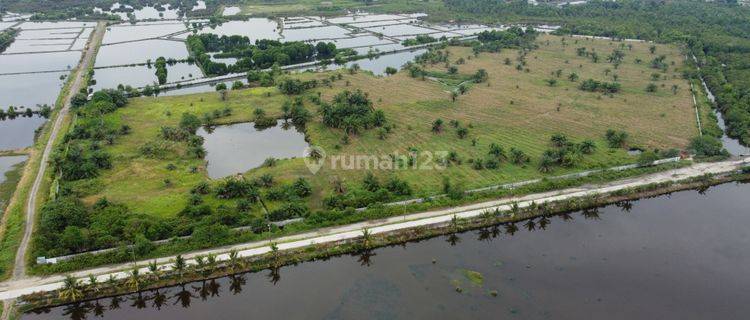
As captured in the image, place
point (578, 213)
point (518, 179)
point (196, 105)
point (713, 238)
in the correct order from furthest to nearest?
point (196, 105) < point (518, 179) < point (578, 213) < point (713, 238)

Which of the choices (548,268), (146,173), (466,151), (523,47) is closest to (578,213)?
(548,268)

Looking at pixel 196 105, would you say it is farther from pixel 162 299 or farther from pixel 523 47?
pixel 523 47

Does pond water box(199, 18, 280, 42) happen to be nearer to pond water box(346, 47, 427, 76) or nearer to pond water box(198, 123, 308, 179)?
pond water box(346, 47, 427, 76)

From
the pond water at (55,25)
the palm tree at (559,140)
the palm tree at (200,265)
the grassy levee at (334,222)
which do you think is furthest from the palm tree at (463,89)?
the pond water at (55,25)

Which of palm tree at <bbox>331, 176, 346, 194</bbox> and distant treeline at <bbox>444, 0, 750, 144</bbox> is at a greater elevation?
distant treeline at <bbox>444, 0, 750, 144</bbox>

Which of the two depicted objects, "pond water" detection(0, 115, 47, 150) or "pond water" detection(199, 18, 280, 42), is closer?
"pond water" detection(0, 115, 47, 150)

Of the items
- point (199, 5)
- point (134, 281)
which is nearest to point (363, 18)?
point (199, 5)

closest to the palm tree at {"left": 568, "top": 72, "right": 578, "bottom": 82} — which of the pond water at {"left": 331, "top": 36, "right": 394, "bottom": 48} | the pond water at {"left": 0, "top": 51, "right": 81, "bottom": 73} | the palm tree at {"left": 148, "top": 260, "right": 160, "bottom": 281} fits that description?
the pond water at {"left": 331, "top": 36, "right": 394, "bottom": 48}
